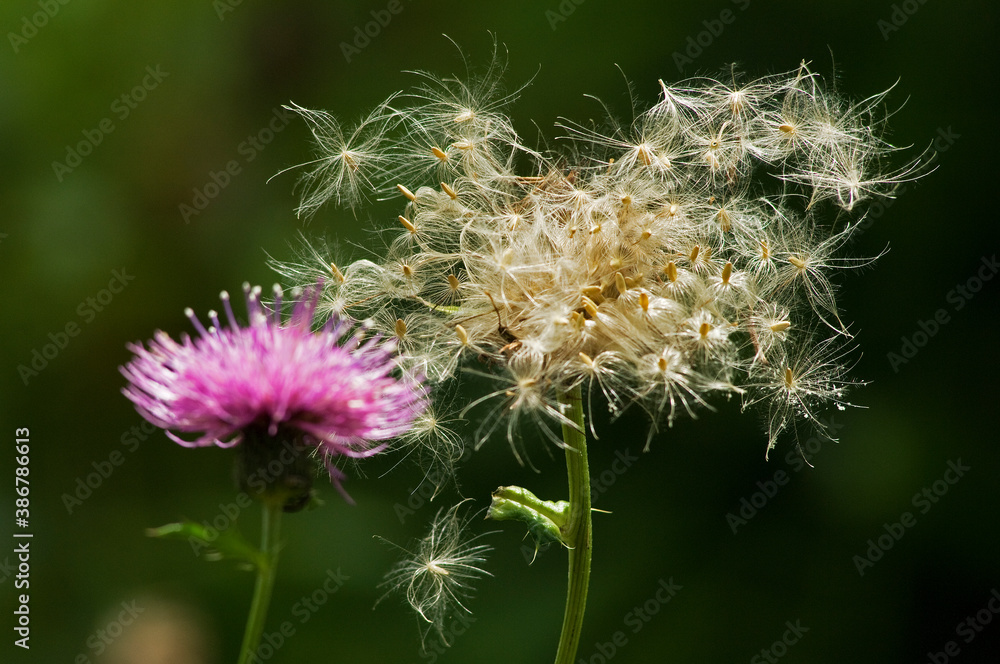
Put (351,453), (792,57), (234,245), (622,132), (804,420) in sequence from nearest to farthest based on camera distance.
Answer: (351,453)
(804,420)
(622,132)
(792,57)
(234,245)

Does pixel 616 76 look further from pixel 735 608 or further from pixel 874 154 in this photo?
pixel 735 608

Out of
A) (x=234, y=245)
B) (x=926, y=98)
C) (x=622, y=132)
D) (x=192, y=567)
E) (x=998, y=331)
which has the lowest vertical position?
(x=192, y=567)

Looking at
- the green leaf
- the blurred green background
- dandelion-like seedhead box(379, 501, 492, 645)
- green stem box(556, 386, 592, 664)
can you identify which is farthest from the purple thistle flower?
the blurred green background

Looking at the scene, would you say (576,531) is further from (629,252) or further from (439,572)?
(629,252)

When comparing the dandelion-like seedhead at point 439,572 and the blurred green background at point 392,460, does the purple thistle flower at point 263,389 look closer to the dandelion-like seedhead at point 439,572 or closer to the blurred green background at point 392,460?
the dandelion-like seedhead at point 439,572

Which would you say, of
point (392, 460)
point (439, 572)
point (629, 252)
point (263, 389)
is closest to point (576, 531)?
point (439, 572)

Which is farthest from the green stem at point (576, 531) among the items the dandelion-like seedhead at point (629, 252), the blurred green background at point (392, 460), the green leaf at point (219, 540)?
the blurred green background at point (392, 460)

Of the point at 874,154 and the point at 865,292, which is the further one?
the point at 865,292

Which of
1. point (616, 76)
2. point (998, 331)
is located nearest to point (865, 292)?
point (998, 331)
